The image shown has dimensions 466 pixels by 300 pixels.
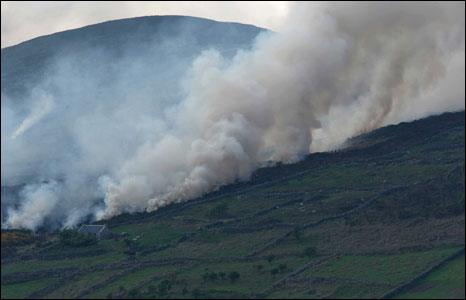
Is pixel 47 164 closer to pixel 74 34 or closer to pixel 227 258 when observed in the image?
pixel 227 258

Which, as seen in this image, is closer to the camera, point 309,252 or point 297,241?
point 309,252

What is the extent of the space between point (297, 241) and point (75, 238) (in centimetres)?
1620

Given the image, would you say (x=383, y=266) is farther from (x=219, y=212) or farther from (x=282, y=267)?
(x=219, y=212)

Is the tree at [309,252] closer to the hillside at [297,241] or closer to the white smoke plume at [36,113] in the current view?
the hillside at [297,241]

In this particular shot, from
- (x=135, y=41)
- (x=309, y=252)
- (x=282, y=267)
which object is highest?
(x=135, y=41)

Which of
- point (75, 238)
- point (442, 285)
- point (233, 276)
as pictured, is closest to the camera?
point (442, 285)

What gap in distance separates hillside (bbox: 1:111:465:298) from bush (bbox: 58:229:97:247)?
50 cm

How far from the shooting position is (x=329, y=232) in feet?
244

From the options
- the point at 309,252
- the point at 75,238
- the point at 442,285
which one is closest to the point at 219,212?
the point at 75,238

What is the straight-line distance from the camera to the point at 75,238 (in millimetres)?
78125

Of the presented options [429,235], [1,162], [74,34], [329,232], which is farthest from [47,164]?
[74,34]

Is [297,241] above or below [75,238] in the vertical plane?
below

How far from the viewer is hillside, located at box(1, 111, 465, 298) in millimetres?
65188

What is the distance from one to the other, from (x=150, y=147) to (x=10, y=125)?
800 inches
